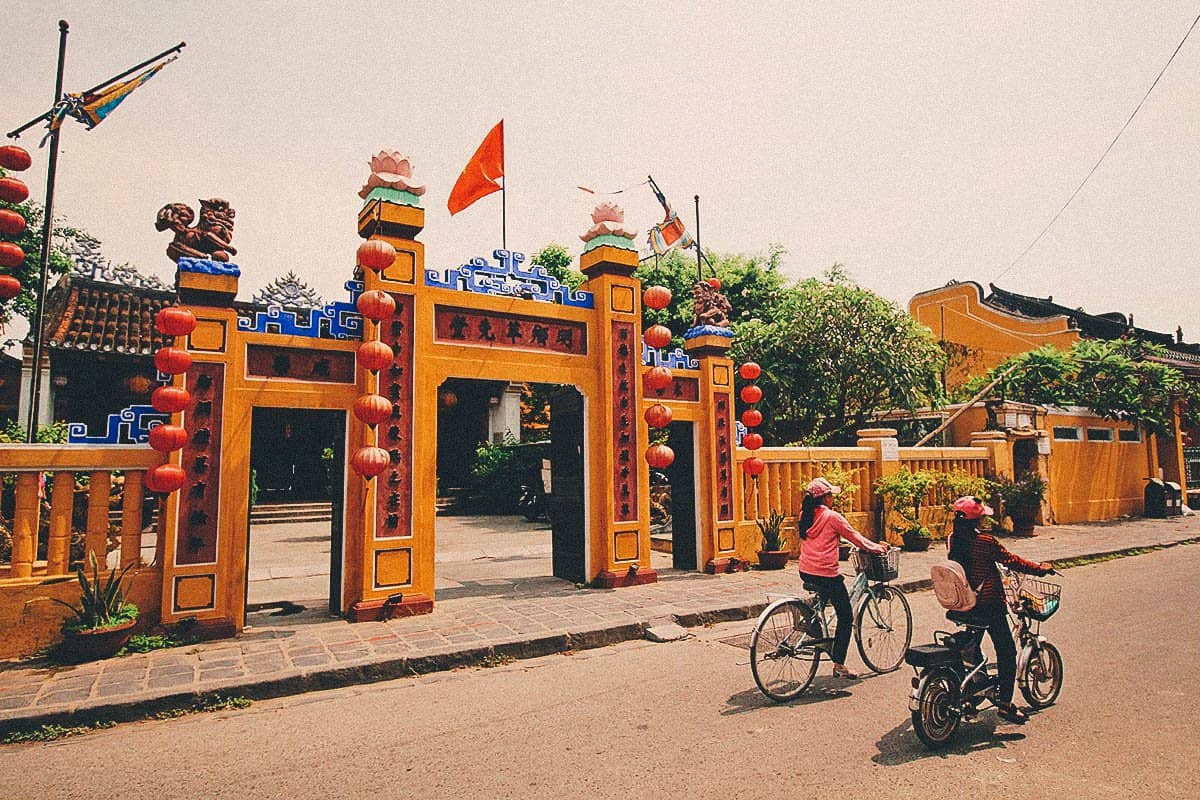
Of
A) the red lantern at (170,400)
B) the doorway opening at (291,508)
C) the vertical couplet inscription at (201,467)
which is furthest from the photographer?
the doorway opening at (291,508)

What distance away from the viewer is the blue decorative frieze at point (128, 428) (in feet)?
23.2

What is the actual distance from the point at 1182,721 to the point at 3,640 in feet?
30.5

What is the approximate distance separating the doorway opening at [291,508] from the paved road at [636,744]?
4044mm

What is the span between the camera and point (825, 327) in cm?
1850

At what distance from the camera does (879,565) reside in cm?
570

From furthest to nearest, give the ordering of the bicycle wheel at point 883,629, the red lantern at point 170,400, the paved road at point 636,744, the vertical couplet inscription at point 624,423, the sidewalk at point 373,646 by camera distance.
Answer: the vertical couplet inscription at point 624,423 → the red lantern at point 170,400 → the bicycle wheel at point 883,629 → the sidewalk at point 373,646 → the paved road at point 636,744

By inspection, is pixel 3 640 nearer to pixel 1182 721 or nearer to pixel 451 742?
pixel 451 742

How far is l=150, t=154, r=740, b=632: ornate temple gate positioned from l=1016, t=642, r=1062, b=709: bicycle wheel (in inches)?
217

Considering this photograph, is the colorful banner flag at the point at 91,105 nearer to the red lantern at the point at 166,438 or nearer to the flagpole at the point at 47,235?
the flagpole at the point at 47,235

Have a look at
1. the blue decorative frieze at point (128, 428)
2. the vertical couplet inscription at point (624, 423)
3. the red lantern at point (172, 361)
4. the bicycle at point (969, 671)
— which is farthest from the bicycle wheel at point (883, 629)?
the blue decorative frieze at point (128, 428)

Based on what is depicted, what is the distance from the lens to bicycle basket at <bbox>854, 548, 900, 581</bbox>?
18.6 feet

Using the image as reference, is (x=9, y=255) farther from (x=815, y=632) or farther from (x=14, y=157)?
(x=815, y=632)

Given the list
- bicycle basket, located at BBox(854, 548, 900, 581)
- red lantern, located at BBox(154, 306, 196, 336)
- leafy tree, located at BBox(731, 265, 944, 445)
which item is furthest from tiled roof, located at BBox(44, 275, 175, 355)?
bicycle basket, located at BBox(854, 548, 900, 581)

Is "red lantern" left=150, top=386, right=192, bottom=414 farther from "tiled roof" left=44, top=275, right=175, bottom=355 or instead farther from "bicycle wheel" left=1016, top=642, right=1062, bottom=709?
"tiled roof" left=44, top=275, right=175, bottom=355
